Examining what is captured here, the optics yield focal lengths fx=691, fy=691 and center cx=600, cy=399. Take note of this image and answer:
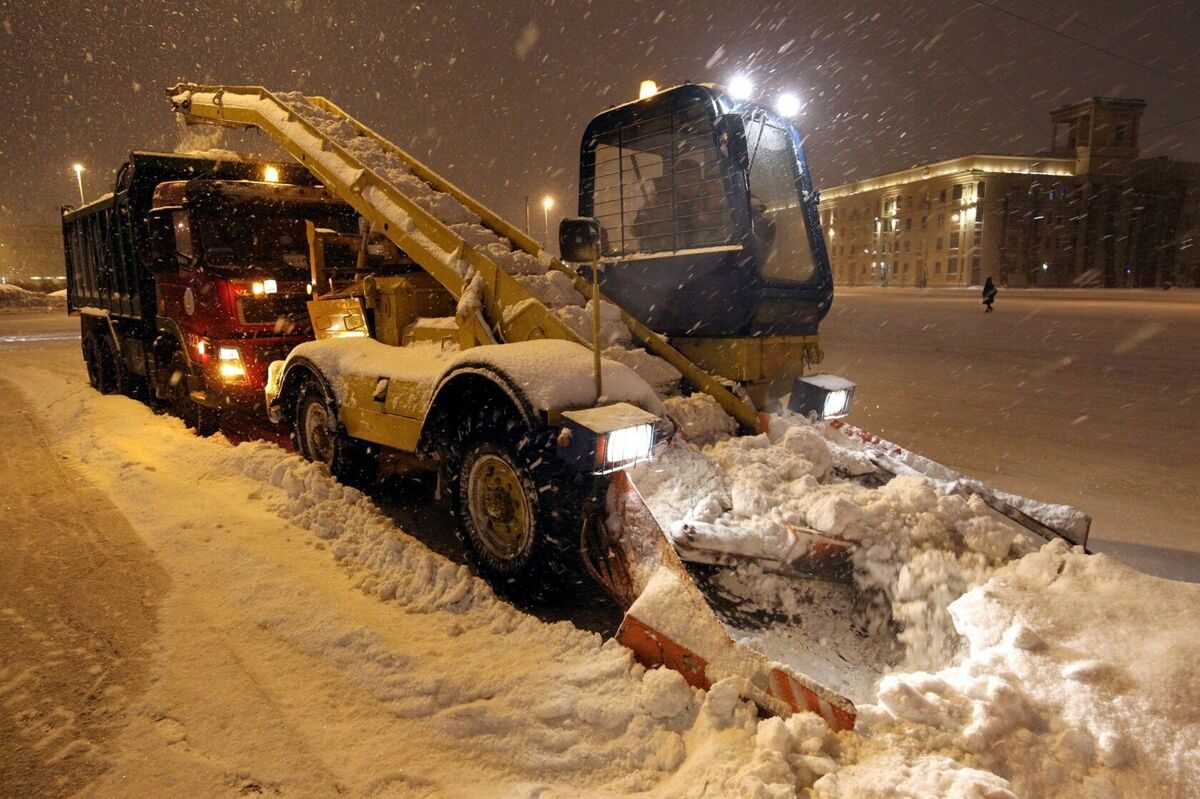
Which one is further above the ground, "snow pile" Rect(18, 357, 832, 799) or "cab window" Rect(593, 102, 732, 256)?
"cab window" Rect(593, 102, 732, 256)

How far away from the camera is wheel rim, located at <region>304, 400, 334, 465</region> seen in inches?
228

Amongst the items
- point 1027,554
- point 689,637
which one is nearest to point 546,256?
point 689,637

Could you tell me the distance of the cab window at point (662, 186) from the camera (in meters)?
4.68

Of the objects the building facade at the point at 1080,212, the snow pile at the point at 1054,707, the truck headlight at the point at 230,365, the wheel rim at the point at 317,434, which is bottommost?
the snow pile at the point at 1054,707

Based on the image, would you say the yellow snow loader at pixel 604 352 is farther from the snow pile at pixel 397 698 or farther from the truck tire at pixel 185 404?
the truck tire at pixel 185 404

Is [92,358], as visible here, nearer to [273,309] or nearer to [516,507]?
[273,309]

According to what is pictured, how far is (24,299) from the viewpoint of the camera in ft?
125

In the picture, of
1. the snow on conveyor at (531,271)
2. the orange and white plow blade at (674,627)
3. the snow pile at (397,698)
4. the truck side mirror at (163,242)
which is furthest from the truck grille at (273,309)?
the orange and white plow blade at (674,627)

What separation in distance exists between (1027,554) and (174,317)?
870 cm

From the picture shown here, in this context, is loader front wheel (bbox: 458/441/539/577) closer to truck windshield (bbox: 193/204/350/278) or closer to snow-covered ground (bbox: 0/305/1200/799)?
snow-covered ground (bbox: 0/305/1200/799)

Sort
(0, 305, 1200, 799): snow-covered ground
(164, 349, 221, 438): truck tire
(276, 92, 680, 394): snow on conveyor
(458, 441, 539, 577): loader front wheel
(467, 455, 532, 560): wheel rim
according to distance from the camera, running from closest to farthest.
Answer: (0, 305, 1200, 799): snow-covered ground, (458, 441, 539, 577): loader front wheel, (467, 455, 532, 560): wheel rim, (276, 92, 680, 394): snow on conveyor, (164, 349, 221, 438): truck tire

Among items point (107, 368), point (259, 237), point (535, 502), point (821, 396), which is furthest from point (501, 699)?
point (107, 368)

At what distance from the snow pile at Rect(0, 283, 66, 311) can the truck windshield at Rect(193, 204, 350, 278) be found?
38.9 m

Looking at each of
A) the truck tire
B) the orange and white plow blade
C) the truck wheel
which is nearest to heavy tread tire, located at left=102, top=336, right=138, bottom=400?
the truck tire
